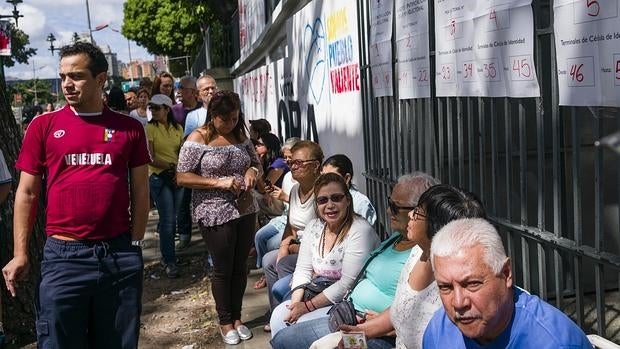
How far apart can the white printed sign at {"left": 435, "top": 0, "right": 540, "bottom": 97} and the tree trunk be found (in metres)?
3.35

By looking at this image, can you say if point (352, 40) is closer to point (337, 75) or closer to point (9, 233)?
point (337, 75)

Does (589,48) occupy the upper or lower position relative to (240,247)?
upper

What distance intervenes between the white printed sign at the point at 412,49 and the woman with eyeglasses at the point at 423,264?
1.30 m

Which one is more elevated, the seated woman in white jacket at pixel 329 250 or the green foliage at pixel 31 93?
the green foliage at pixel 31 93

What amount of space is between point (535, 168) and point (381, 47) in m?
1.30

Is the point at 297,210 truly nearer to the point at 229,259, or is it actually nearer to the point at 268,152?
the point at 229,259

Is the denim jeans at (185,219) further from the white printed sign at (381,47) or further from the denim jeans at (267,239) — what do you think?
the white printed sign at (381,47)

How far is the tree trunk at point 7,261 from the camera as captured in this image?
5242mm

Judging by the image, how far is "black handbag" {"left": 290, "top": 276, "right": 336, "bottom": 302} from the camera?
412 centimetres

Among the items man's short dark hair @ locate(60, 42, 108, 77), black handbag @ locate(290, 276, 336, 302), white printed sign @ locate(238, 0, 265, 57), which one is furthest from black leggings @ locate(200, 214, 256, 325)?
white printed sign @ locate(238, 0, 265, 57)

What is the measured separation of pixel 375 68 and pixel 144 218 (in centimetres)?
218

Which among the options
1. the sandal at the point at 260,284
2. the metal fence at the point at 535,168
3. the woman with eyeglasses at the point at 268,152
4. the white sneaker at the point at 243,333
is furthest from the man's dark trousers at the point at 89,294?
the woman with eyeglasses at the point at 268,152

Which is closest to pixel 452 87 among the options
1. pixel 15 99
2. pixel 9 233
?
pixel 9 233

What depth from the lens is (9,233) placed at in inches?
208
